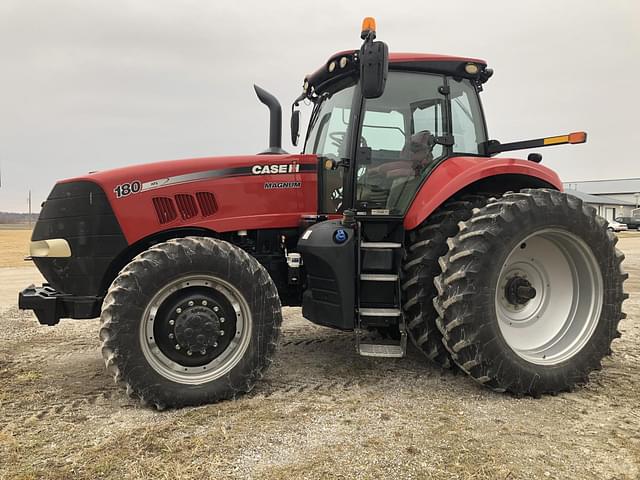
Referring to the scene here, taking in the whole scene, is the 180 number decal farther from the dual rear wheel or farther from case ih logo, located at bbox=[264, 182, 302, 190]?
the dual rear wheel

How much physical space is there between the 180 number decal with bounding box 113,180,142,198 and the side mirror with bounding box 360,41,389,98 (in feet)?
5.92

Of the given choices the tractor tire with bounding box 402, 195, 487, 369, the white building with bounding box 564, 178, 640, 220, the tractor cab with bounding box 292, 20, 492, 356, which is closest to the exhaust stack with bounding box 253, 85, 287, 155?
the tractor cab with bounding box 292, 20, 492, 356

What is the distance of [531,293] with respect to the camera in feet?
12.5

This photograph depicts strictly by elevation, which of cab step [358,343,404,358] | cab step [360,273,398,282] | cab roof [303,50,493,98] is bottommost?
cab step [358,343,404,358]

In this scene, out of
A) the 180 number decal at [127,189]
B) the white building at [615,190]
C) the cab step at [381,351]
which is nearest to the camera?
the cab step at [381,351]

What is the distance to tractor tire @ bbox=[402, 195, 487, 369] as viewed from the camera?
3.73 meters

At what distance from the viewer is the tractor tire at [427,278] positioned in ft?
12.2

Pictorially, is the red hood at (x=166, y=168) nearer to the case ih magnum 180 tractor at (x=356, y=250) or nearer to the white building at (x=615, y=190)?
the case ih magnum 180 tractor at (x=356, y=250)

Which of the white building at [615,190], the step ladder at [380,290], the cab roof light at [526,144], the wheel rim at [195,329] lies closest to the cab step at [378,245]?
the step ladder at [380,290]

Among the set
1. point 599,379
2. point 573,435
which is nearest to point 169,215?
point 573,435

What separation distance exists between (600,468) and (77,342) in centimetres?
482

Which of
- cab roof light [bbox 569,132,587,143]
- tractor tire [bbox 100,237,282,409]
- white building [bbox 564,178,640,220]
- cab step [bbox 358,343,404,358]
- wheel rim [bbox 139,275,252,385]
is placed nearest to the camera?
tractor tire [bbox 100,237,282,409]

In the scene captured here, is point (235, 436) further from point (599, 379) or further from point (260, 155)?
point (599, 379)

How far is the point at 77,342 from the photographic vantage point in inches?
207
